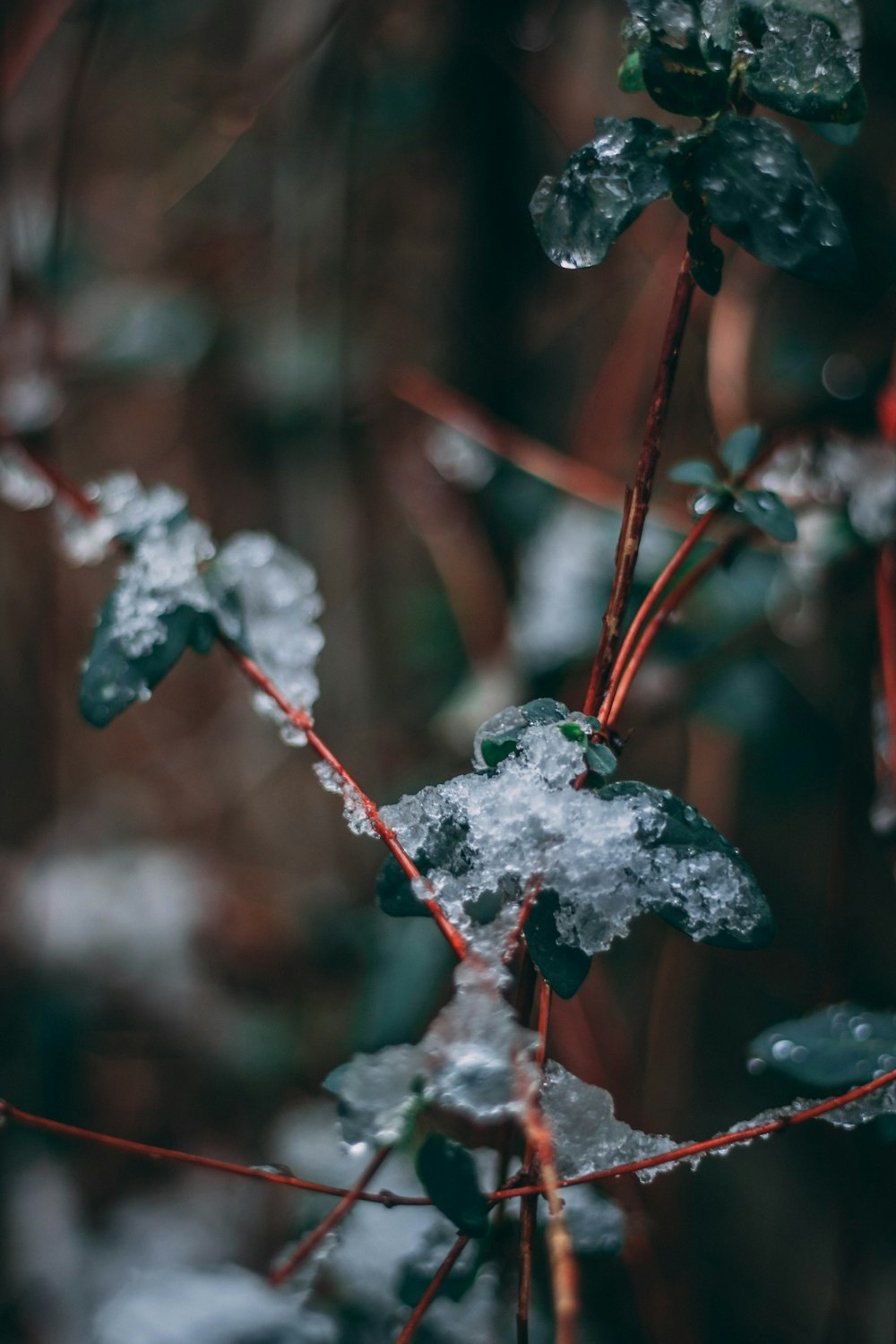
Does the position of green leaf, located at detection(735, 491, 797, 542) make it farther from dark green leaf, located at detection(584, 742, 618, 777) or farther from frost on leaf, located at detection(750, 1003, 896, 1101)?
frost on leaf, located at detection(750, 1003, 896, 1101)

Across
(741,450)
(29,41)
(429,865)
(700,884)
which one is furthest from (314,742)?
(29,41)

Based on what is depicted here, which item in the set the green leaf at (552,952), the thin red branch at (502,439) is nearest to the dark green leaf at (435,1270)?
the green leaf at (552,952)

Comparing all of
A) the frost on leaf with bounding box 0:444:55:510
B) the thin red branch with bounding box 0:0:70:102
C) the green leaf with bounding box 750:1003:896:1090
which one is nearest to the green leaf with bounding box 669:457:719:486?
the green leaf with bounding box 750:1003:896:1090

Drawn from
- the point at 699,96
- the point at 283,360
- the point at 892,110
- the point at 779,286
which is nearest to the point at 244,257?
the point at 283,360

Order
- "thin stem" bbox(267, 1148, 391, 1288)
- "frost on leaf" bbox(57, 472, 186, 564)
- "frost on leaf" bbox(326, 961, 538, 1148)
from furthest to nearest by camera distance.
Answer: "frost on leaf" bbox(57, 472, 186, 564)
"thin stem" bbox(267, 1148, 391, 1288)
"frost on leaf" bbox(326, 961, 538, 1148)

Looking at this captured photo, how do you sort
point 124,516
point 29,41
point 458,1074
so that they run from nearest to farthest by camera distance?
point 458,1074, point 124,516, point 29,41

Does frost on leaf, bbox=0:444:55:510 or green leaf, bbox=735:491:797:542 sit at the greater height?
frost on leaf, bbox=0:444:55:510

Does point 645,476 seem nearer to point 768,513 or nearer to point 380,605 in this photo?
point 768,513

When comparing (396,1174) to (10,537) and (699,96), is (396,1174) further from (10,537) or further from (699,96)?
(10,537)
